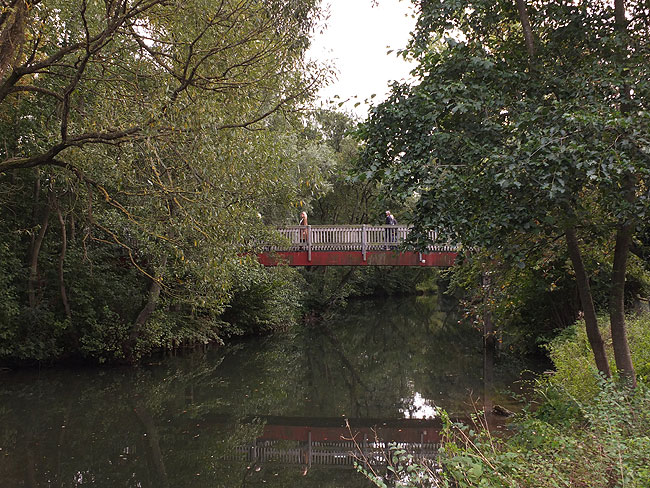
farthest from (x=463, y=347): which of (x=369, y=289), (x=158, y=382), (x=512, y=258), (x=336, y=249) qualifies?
(x=369, y=289)

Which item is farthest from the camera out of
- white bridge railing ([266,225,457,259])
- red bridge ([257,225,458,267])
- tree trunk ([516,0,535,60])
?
white bridge railing ([266,225,457,259])

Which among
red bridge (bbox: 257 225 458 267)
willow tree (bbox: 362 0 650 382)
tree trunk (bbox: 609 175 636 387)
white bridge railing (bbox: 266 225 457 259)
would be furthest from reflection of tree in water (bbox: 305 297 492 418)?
willow tree (bbox: 362 0 650 382)

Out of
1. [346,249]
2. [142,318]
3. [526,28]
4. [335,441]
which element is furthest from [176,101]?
[346,249]

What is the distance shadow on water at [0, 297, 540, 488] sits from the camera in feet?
27.2

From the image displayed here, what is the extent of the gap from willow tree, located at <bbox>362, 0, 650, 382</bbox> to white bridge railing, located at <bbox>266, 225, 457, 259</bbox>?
13.2 metres

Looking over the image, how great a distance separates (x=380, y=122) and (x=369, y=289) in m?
32.6

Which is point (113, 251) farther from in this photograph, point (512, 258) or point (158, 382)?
point (512, 258)

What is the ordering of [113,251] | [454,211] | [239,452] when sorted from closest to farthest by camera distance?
[454,211], [239,452], [113,251]

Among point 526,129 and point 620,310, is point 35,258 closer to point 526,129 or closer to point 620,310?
point 526,129

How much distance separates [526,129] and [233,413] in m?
8.52

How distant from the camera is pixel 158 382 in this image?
14273mm

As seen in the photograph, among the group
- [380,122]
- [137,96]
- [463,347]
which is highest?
[137,96]

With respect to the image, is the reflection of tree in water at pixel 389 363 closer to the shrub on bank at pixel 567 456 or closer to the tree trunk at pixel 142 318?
the tree trunk at pixel 142 318

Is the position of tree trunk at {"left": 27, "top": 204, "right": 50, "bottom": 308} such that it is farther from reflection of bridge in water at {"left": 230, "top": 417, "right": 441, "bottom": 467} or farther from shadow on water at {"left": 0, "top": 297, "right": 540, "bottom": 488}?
reflection of bridge in water at {"left": 230, "top": 417, "right": 441, "bottom": 467}
